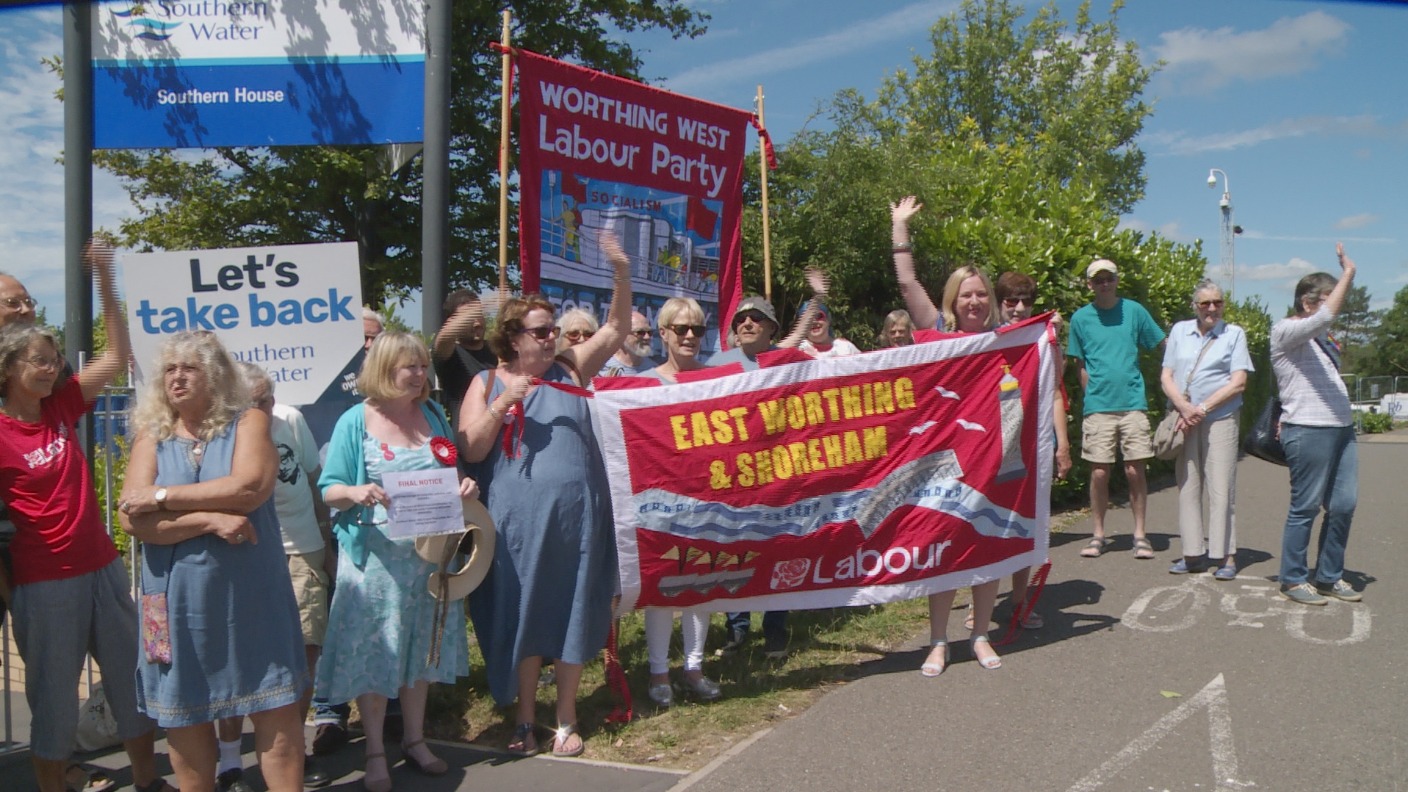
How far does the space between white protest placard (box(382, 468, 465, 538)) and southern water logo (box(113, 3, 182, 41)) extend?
2788mm

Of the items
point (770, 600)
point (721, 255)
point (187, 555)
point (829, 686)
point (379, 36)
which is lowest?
point (829, 686)

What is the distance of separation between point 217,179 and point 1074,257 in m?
17.3

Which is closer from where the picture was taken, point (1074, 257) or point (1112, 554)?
point (1112, 554)

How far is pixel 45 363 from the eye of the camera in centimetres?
371

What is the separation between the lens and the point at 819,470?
501 centimetres

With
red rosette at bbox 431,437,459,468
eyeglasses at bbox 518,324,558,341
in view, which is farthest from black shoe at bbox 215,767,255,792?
eyeglasses at bbox 518,324,558,341

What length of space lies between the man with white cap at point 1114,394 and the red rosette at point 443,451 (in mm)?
4923

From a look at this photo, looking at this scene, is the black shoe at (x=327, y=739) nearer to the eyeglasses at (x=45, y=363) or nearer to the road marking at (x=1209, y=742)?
the eyeglasses at (x=45, y=363)

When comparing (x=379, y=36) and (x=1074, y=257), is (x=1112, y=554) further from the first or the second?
(x=379, y=36)

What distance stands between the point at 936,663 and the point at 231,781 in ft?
9.98

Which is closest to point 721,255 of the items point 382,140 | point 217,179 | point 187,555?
point 382,140

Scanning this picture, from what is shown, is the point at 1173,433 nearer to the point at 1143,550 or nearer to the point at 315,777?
the point at 1143,550

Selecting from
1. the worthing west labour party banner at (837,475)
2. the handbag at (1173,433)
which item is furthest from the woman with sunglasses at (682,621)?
the handbag at (1173,433)

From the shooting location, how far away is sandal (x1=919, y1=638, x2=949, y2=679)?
197 inches
